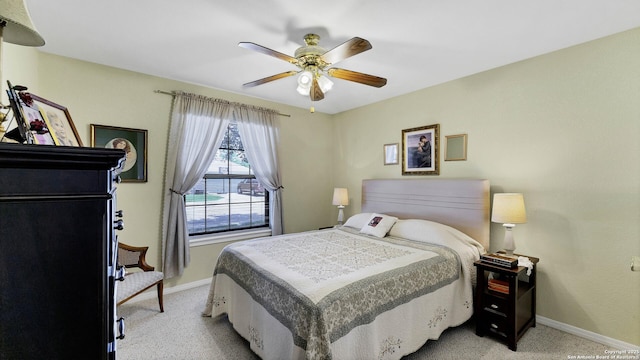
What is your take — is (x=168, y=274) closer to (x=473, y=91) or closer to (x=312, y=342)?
(x=312, y=342)

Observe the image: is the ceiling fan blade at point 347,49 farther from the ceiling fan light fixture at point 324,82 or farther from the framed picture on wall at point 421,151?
the framed picture on wall at point 421,151

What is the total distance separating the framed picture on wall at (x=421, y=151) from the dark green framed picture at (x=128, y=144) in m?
3.31

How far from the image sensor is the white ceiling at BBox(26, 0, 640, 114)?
1.88 metres

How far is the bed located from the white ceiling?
138 cm

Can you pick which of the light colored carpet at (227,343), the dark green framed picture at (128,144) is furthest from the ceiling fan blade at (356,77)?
the dark green framed picture at (128,144)

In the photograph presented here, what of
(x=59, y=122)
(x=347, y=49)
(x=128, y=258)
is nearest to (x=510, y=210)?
(x=347, y=49)

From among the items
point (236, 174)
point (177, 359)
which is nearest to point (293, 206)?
point (236, 174)

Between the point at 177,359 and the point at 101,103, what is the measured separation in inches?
106

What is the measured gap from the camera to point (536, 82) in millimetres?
2615

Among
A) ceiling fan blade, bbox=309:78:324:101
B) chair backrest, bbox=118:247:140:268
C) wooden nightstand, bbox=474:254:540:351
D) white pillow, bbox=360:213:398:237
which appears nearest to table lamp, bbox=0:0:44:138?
ceiling fan blade, bbox=309:78:324:101

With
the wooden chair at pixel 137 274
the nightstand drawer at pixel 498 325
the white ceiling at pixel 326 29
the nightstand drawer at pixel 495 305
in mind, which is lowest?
the nightstand drawer at pixel 498 325

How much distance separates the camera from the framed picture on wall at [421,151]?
3418 millimetres

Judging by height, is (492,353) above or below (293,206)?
below

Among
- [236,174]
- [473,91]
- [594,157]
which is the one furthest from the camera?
[236,174]
